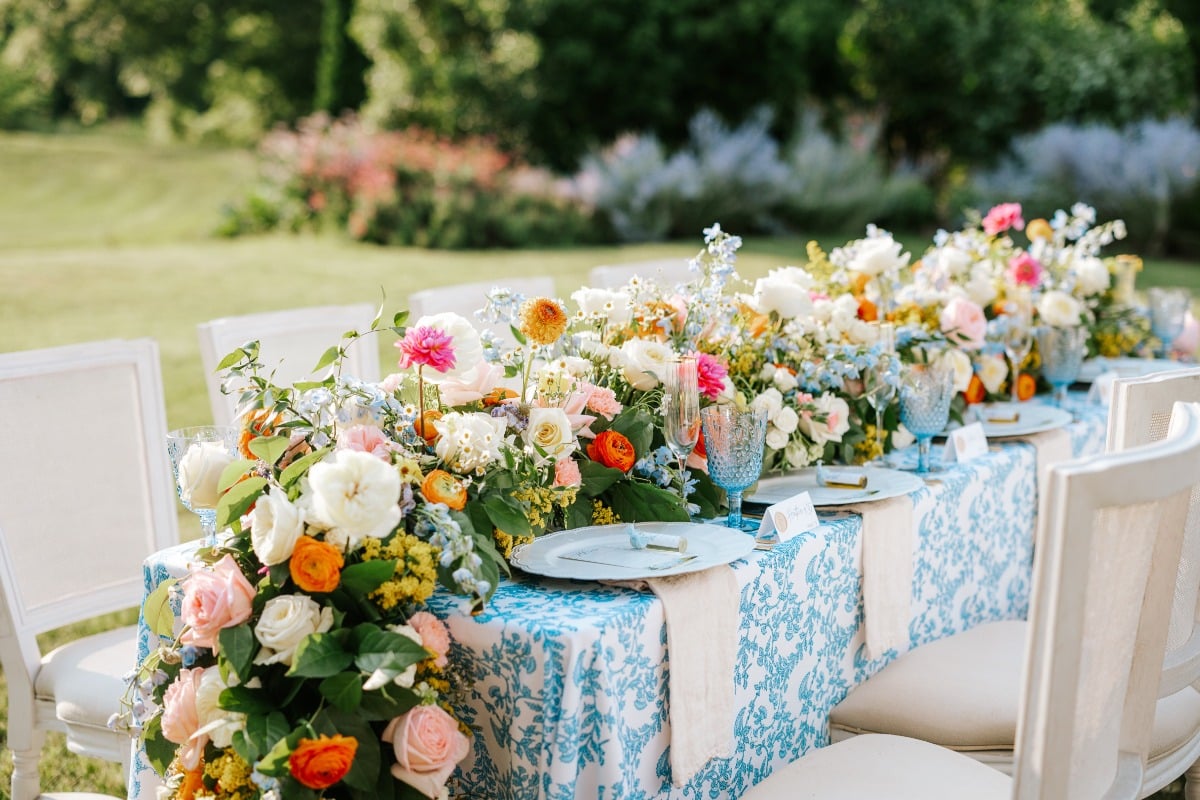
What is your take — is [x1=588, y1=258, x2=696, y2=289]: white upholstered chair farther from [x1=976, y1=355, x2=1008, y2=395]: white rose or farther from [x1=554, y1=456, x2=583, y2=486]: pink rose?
[x1=554, y1=456, x2=583, y2=486]: pink rose

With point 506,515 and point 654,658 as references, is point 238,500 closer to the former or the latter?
point 506,515

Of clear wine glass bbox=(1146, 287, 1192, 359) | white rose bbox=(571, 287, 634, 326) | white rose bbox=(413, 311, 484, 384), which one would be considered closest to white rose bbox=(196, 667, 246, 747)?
white rose bbox=(413, 311, 484, 384)

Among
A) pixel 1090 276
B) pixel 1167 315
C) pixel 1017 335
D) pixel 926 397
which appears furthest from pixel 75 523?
pixel 1167 315

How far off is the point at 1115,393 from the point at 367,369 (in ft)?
6.12

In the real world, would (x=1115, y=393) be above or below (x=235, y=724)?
above

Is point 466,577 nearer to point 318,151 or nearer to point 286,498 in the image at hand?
point 286,498

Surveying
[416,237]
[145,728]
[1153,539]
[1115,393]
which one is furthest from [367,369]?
[416,237]

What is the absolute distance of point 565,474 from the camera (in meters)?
1.92

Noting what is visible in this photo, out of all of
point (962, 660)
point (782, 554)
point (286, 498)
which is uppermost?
point (286, 498)

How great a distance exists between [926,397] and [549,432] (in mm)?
933

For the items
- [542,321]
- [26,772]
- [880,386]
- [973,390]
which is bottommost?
[26,772]

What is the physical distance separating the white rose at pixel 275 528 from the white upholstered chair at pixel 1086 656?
2.68 ft

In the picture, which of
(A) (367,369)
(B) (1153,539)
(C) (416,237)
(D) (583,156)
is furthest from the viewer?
(D) (583,156)

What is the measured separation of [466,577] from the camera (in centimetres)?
161
